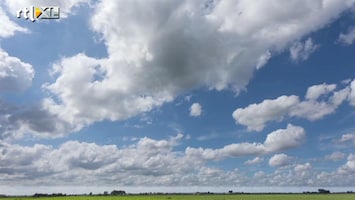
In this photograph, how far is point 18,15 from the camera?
45844 millimetres

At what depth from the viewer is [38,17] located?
48.3 meters

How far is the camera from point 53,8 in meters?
50.2

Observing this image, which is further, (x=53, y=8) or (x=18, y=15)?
(x=53, y=8)

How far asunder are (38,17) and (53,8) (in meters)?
2.78

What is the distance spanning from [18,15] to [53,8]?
554 cm

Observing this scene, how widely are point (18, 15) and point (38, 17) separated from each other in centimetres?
295
